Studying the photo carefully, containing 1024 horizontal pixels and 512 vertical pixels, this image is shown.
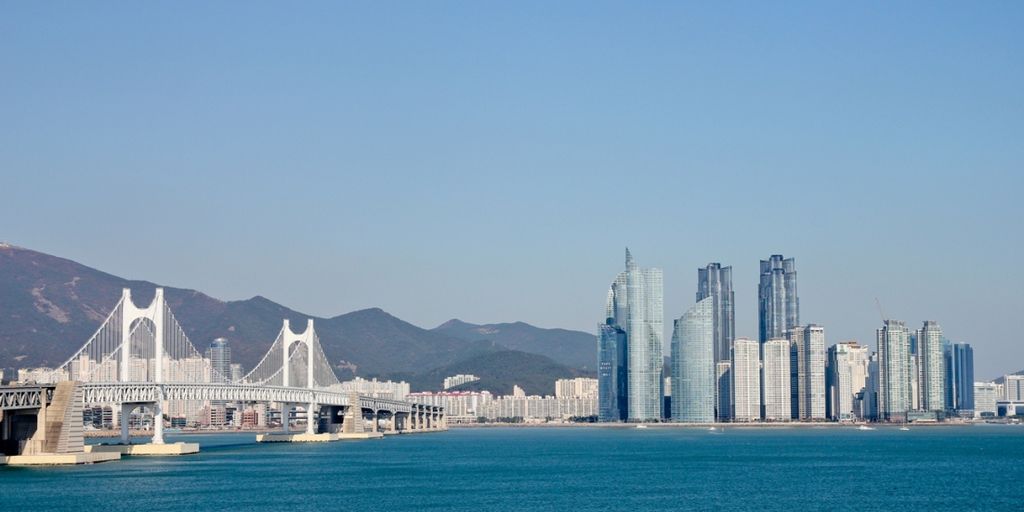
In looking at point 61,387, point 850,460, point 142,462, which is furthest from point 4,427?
point 850,460

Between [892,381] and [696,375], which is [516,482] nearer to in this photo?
[696,375]

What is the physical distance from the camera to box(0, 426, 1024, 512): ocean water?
45.9 metres

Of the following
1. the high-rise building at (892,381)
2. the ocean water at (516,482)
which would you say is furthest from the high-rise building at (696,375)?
the ocean water at (516,482)

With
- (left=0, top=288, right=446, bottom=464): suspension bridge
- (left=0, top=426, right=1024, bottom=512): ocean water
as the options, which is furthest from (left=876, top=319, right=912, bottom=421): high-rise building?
(left=0, top=426, right=1024, bottom=512): ocean water

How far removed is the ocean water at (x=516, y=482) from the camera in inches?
1807

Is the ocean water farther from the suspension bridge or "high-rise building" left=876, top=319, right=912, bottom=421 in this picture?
"high-rise building" left=876, top=319, right=912, bottom=421

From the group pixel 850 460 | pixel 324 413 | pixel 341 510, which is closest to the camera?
pixel 341 510

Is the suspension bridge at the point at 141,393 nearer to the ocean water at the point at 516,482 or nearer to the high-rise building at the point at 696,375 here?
the ocean water at the point at 516,482

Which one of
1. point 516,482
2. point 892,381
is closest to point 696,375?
point 892,381

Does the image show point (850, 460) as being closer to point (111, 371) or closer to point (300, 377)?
point (111, 371)

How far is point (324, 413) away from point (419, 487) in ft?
215

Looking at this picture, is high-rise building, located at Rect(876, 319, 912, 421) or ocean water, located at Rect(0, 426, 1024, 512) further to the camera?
high-rise building, located at Rect(876, 319, 912, 421)

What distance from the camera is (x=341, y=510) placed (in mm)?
43844

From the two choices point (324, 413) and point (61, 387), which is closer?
point (61, 387)
